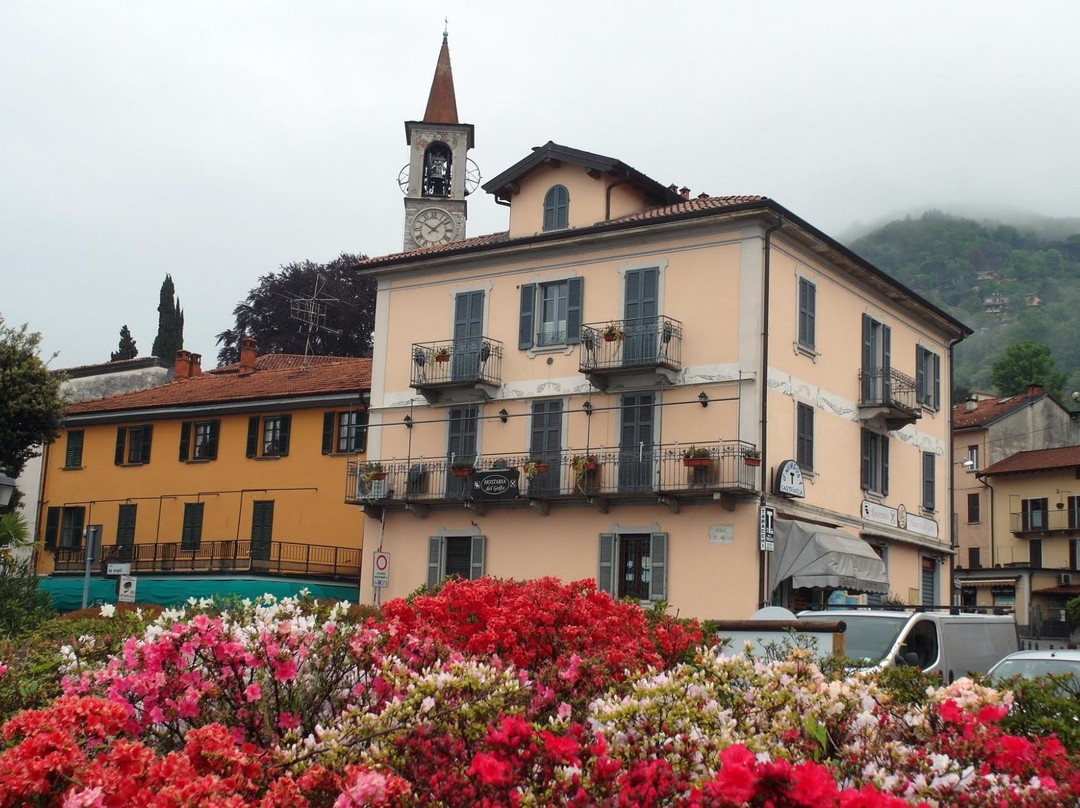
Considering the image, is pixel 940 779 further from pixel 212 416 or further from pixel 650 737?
pixel 212 416

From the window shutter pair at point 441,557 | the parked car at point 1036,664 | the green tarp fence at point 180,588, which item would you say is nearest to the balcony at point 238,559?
the green tarp fence at point 180,588

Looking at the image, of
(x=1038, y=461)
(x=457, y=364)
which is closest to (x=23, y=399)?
(x=457, y=364)

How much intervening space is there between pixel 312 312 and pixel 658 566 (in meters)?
27.9

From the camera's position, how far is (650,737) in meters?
6.11

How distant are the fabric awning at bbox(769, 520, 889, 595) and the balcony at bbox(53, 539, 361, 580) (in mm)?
13576

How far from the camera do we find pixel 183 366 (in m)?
50.4

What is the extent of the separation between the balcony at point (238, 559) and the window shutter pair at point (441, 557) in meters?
5.13

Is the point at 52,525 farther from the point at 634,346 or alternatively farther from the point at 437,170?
the point at 634,346

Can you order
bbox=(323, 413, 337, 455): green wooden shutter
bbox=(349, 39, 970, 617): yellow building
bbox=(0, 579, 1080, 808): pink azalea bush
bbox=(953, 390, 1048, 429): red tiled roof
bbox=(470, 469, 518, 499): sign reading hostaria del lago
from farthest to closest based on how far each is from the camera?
bbox=(953, 390, 1048, 429): red tiled roof < bbox=(323, 413, 337, 455): green wooden shutter < bbox=(470, 469, 518, 499): sign reading hostaria del lago < bbox=(349, 39, 970, 617): yellow building < bbox=(0, 579, 1080, 808): pink azalea bush

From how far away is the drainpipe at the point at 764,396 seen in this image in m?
29.0

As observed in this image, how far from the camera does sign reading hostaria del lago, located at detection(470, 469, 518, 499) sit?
32062 mm

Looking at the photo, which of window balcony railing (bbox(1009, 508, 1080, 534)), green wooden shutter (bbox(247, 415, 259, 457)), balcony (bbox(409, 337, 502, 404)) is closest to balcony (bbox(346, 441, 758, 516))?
balcony (bbox(409, 337, 502, 404))

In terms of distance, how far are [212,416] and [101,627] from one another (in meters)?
28.8

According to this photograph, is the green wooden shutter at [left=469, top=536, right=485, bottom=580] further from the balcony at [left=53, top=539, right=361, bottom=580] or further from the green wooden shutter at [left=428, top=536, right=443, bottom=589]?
the balcony at [left=53, top=539, right=361, bottom=580]
